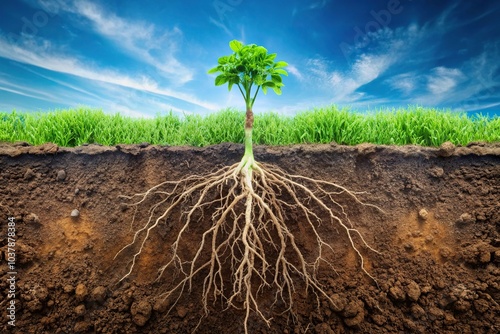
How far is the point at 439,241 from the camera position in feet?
8.25

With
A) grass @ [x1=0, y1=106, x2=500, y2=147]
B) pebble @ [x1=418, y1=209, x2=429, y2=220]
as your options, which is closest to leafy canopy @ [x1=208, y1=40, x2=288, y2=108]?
grass @ [x1=0, y1=106, x2=500, y2=147]

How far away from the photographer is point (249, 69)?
7.27 feet

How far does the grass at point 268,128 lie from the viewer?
272 cm

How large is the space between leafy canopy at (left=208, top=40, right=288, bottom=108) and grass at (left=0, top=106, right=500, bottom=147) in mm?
505

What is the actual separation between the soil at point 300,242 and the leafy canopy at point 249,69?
0.52 metres

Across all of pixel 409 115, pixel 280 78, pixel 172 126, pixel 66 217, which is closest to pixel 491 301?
pixel 409 115

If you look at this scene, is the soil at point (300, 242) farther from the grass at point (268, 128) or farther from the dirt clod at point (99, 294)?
the grass at point (268, 128)

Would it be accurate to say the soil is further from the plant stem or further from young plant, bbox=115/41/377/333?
the plant stem

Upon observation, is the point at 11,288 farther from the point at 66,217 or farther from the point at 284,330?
the point at 284,330

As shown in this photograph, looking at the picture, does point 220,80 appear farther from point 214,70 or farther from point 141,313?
point 141,313

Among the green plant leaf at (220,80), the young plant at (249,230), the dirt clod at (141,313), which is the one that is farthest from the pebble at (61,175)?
the green plant leaf at (220,80)

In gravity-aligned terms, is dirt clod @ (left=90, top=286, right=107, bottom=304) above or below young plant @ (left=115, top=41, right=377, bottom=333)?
below

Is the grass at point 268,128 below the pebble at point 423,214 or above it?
above

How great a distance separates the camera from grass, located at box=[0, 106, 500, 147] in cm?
272
